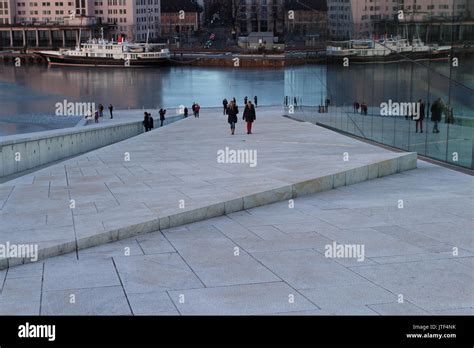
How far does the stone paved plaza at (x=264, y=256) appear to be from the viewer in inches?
190

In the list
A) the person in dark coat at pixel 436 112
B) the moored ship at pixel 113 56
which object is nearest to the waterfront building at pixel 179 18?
the moored ship at pixel 113 56

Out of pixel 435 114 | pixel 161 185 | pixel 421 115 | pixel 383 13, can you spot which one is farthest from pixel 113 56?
pixel 161 185

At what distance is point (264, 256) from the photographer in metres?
5.93

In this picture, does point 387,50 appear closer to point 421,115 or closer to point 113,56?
point 421,115

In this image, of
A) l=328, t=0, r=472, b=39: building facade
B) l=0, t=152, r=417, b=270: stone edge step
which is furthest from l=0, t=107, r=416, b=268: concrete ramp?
l=328, t=0, r=472, b=39: building facade

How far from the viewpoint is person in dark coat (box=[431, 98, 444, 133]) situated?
1209cm

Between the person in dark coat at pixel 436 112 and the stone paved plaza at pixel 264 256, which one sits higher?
the person in dark coat at pixel 436 112

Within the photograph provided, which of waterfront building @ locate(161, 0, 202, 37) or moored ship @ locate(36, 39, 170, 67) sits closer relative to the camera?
moored ship @ locate(36, 39, 170, 67)

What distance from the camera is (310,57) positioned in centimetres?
2089

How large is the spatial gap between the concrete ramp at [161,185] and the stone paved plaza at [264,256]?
6cm

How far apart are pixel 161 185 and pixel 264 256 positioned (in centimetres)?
304

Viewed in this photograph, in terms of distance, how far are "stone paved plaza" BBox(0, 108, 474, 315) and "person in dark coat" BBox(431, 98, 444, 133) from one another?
283cm

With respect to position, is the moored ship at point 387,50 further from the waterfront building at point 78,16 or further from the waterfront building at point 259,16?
the waterfront building at point 78,16

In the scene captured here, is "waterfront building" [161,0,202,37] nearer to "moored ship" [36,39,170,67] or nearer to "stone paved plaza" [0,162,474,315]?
"moored ship" [36,39,170,67]
